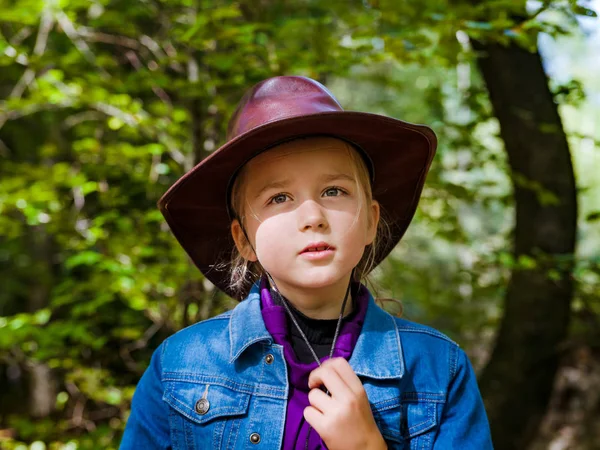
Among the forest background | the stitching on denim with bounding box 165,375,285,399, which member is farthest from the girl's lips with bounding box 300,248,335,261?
the forest background

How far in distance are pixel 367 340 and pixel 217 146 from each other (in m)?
1.76

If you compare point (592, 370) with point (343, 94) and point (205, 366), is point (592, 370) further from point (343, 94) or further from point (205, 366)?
point (343, 94)

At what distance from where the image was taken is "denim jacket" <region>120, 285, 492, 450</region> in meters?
1.48

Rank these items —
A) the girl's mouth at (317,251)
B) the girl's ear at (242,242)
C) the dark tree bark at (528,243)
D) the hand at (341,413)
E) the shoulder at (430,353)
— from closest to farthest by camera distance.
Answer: the hand at (341,413)
the girl's mouth at (317,251)
the shoulder at (430,353)
the girl's ear at (242,242)
the dark tree bark at (528,243)

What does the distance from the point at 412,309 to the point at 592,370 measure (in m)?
6.25

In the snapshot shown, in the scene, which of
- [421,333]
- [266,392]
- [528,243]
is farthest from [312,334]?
[528,243]

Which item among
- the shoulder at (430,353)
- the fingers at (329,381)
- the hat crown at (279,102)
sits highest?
the hat crown at (279,102)

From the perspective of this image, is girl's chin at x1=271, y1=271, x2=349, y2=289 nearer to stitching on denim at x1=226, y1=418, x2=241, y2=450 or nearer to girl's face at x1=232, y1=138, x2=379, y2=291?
girl's face at x1=232, y1=138, x2=379, y2=291

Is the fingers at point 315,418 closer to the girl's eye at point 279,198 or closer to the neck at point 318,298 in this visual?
the neck at point 318,298

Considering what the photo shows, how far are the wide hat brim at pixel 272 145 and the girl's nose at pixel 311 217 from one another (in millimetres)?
183

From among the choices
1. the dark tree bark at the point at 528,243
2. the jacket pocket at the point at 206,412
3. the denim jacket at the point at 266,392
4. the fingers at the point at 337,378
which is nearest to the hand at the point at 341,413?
the fingers at the point at 337,378

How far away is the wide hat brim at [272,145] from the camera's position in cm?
145

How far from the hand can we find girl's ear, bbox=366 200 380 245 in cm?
41

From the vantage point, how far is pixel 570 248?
392 cm
